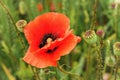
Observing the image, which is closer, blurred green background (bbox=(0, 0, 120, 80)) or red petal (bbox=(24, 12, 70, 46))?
red petal (bbox=(24, 12, 70, 46))

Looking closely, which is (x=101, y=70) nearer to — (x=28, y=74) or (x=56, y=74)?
(x=56, y=74)

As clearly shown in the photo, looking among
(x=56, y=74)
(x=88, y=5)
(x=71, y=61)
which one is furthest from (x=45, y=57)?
(x=88, y=5)

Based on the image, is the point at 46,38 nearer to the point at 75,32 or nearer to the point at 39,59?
the point at 39,59

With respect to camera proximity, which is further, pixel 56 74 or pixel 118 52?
pixel 56 74

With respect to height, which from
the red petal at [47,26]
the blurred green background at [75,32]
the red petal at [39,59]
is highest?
the red petal at [47,26]

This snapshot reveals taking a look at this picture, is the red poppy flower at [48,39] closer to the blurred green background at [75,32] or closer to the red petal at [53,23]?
the red petal at [53,23]

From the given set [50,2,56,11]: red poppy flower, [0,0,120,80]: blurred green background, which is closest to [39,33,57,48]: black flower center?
[0,0,120,80]: blurred green background

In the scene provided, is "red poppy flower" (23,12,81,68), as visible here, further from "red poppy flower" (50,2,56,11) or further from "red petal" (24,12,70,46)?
"red poppy flower" (50,2,56,11)

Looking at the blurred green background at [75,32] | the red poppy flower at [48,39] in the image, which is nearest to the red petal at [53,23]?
the red poppy flower at [48,39]

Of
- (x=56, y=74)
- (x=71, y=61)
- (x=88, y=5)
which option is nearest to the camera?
(x=56, y=74)
